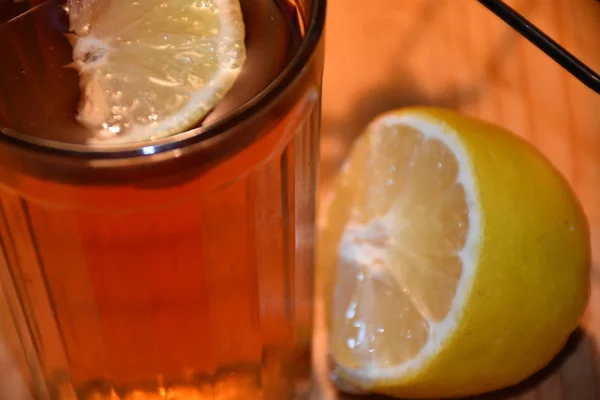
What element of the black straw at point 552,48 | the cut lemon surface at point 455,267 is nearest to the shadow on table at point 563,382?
the cut lemon surface at point 455,267

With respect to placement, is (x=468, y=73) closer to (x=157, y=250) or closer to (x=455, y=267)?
(x=455, y=267)

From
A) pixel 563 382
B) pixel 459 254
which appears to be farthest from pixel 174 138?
pixel 563 382

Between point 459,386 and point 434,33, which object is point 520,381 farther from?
point 434,33

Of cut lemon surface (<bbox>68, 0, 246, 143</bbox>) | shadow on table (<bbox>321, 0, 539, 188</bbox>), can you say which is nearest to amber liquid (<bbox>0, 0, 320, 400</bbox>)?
cut lemon surface (<bbox>68, 0, 246, 143</bbox>)

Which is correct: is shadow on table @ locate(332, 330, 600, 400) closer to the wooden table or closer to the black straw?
the wooden table

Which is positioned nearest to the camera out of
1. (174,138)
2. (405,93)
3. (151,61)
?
(174,138)

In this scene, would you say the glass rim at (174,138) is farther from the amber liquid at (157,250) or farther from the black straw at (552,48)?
the black straw at (552,48)

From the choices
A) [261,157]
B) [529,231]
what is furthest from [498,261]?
[261,157]

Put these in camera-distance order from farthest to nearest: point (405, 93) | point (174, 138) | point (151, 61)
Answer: point (405, 93), point (151, 61), point (174, 138)
